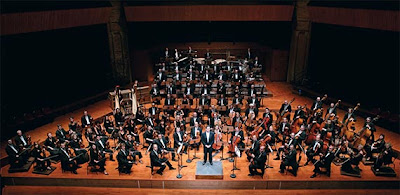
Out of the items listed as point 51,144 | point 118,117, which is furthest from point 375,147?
point 51,144

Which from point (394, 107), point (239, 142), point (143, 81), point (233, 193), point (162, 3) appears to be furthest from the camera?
point (143, 81)

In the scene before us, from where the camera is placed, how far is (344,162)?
7.40 m

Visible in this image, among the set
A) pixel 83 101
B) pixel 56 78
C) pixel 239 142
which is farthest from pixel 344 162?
pixel 56 78

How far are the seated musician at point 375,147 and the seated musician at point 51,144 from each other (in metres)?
8.02

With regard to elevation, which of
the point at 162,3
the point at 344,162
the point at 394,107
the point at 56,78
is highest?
the point at 162,3

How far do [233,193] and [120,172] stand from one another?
9.45 feet

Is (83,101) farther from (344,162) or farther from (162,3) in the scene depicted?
(344,162)

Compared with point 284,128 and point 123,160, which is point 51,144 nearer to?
point 123,160

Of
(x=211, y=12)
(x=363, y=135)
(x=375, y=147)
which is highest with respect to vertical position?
(x=211, y=12)

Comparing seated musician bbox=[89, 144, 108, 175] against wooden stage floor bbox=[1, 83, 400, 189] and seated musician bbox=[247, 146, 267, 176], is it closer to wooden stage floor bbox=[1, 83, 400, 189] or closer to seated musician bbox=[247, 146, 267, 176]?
wooden stage floor bbox=[1, 83, 400, 189]

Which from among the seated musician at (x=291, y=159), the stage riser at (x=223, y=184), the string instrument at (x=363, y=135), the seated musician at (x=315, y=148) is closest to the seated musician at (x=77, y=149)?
the stage riser at (x=223, y=184)

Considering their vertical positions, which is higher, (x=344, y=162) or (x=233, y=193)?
(x=344, y=162)

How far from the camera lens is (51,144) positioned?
7812 millimetres

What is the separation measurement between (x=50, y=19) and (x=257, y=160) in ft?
25.8
